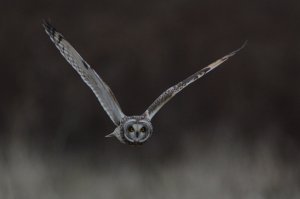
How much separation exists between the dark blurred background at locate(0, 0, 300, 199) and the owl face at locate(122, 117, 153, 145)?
632 mm

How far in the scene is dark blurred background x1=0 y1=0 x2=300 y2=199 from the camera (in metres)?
6.66

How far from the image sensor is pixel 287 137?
8.09 metres

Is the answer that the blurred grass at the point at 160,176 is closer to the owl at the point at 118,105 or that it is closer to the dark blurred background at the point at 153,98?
the dark blurred background at the point at 153,98

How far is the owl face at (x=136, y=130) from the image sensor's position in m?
5.49

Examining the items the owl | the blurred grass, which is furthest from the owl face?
the blurred grass

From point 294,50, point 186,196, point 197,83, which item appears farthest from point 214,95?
point 186,196

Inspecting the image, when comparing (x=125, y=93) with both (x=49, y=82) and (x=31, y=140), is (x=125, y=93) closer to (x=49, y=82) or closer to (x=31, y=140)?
(x=49, y=82)

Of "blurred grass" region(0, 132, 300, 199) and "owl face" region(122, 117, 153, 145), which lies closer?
"owl face" region(122, 117, 153, 145)

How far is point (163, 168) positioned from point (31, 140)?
830 millimetres

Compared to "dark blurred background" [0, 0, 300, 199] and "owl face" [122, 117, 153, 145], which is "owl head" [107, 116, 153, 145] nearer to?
"owl face" [122, 117, 153, 145]

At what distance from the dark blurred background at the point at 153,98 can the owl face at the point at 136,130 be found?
632 millimetres

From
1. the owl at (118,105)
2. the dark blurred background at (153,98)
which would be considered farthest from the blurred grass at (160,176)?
the owl at (118,105)

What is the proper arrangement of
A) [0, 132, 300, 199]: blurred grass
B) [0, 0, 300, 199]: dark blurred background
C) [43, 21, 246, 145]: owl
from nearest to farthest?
[43, 21, 246, 145]: owl, [0, 132, 300, 199]: blurred grass, [0, 0, 300, 199]: dark blurred background

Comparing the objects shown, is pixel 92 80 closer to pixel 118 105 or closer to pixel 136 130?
pixel 118 105
